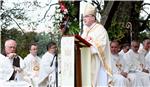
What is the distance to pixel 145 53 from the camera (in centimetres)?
840

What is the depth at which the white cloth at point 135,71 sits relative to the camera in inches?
309

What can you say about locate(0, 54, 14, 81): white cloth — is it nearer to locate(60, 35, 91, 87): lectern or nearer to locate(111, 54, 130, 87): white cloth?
locate(60, 35, 91, 87): lectern

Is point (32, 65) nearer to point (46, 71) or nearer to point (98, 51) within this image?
point (46, 71)

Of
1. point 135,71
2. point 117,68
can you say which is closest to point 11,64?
point 117,68

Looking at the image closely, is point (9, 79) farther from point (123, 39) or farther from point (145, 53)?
point (123, 39)

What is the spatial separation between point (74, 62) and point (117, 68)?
2978 mm

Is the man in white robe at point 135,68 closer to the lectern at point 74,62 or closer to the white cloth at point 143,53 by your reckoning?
the white cloth at point 143,53

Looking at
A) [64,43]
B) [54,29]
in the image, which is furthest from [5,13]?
[64,43]

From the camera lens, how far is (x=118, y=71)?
770 cm

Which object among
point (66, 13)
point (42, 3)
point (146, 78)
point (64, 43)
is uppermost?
point (42, 3)

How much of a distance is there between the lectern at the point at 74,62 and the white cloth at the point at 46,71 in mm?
2508

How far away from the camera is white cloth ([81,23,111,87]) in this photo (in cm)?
553

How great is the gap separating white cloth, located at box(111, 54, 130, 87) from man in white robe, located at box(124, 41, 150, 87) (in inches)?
5.9

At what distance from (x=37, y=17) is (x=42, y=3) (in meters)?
0.39
